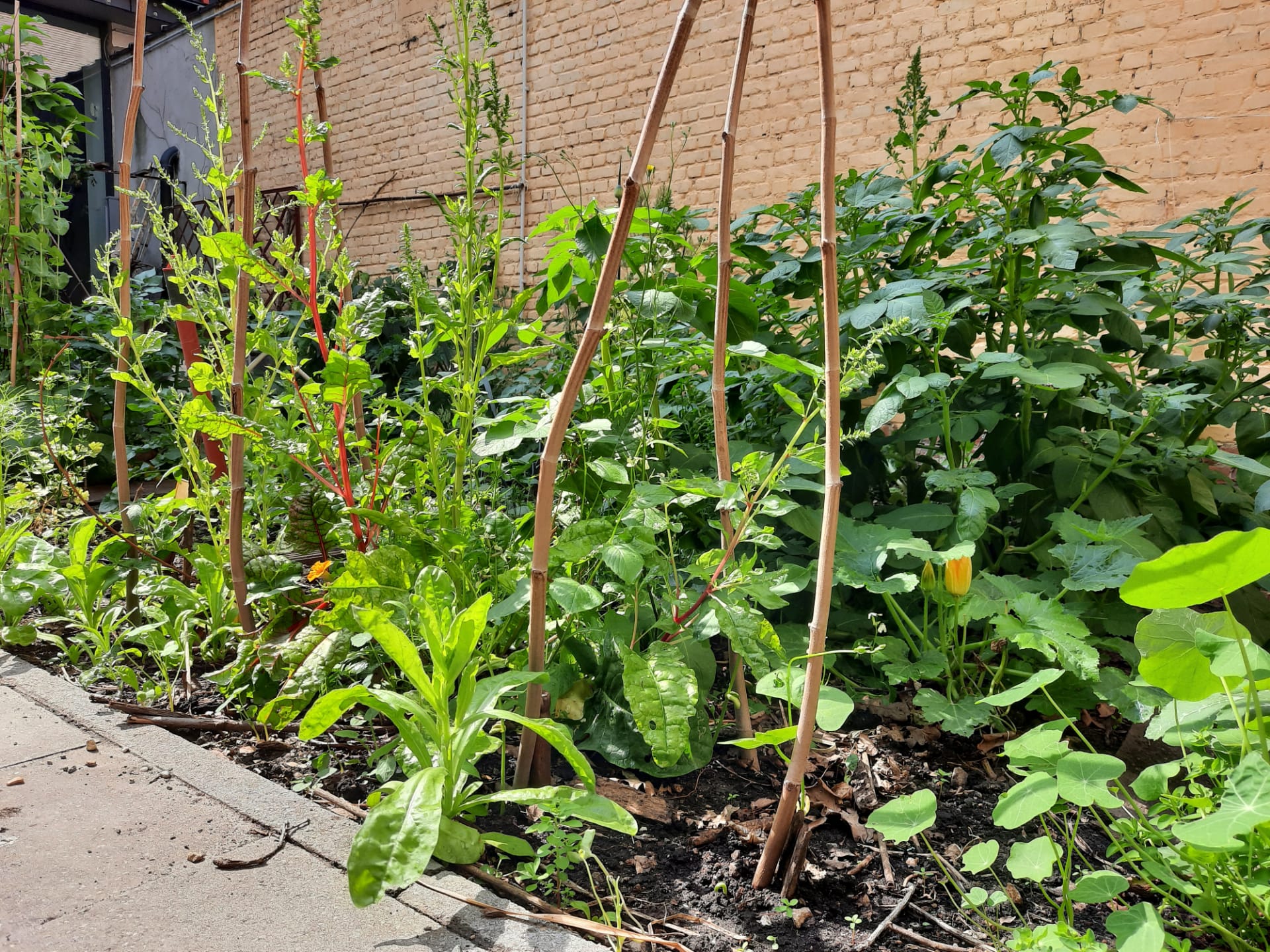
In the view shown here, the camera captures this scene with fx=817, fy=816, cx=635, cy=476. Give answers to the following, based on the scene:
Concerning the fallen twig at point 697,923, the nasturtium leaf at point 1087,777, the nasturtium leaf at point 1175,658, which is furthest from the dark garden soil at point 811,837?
the nasturtium leaf at point 1175,658

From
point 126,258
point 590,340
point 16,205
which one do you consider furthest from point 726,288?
point 16,205

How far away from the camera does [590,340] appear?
1.00 metres

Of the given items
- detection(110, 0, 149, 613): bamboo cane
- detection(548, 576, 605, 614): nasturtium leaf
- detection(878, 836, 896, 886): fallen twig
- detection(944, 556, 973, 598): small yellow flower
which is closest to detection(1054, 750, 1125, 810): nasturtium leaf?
detection(878, 836, 896, 886): fallen twig

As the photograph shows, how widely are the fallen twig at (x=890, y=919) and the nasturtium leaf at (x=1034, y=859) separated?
17cm

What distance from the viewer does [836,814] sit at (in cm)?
125

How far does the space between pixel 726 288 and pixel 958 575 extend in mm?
592

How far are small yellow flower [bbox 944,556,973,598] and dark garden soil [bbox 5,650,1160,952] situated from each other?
31 cm

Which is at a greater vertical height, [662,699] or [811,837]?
[662,699]

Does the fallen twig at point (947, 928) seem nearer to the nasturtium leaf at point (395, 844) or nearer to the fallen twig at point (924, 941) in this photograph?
the fallen twig at point (924, 941)

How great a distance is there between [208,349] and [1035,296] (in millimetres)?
1926

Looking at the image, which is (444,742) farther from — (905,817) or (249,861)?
(905,817)

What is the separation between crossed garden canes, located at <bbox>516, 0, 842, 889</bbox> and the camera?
3.04 feet

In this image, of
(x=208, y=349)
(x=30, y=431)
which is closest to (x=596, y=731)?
(x=208, y=349)

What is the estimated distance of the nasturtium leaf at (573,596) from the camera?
1.10 meters
